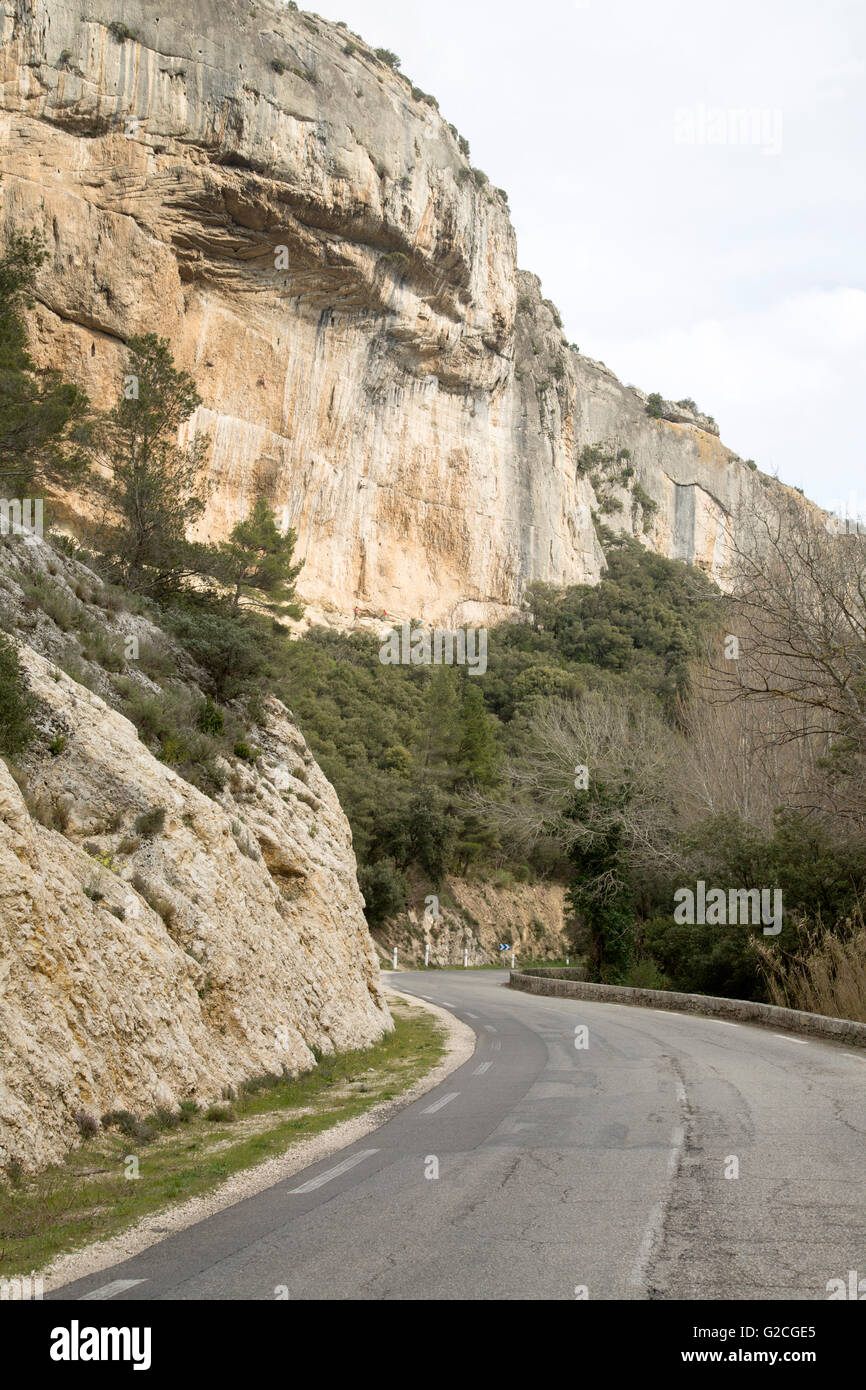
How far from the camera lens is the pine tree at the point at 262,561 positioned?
32200mm

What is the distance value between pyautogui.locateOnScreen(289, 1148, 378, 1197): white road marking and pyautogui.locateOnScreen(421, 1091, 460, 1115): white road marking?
2058mm

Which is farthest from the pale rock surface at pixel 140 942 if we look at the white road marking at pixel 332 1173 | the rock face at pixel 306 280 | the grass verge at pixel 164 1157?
the rock face at pixel 306 280

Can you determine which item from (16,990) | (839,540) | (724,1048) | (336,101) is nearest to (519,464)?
(336,101)

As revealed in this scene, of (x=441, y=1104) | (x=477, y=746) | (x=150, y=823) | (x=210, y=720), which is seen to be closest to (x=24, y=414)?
(x=210, y=720)

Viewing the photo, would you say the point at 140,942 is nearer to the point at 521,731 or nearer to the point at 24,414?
the point at 24,414

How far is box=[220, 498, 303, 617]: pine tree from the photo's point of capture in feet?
106

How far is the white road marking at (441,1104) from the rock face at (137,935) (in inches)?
89.9

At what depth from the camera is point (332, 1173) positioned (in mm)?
7496

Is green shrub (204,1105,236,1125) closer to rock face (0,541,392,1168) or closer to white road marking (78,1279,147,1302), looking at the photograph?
rock face (0,541,392,1168)

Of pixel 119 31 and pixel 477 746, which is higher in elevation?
pixel 119 31

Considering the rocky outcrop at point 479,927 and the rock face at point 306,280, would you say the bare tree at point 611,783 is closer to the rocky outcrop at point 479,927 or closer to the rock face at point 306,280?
the rocky outcrop at point 479,927

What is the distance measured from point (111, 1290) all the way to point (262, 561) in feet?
102

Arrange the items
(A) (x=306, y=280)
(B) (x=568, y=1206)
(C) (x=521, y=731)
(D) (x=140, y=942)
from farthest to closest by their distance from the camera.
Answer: (A) (x=306, y=280)
(C) (x=521, y=731)
(D) (x=140, y=942)
(B) (x=568, y=1206)

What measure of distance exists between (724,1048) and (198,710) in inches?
430
